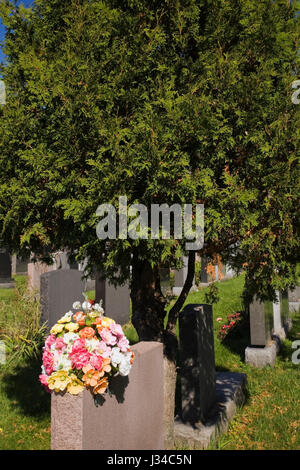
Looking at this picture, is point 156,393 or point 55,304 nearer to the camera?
point 156,393

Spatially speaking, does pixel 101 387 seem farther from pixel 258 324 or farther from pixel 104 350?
pixel 258 324

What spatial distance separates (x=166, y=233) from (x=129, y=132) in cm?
113

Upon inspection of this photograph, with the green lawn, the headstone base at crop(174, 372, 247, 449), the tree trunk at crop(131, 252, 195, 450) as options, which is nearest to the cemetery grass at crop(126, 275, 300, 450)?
the green lawn

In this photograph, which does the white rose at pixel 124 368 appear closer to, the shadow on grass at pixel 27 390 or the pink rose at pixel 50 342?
the pink rose at pixel 50 342

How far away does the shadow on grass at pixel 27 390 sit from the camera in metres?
6.41

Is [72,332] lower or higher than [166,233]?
lower

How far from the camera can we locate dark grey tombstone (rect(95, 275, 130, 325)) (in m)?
10.7

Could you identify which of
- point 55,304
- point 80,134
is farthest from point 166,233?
point 55,304

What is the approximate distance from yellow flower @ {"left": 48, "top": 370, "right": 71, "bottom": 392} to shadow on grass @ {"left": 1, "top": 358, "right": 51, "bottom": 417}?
11.2 feet

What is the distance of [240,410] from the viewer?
6527 millimetres

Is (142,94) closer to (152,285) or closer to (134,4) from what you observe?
(134,4)
